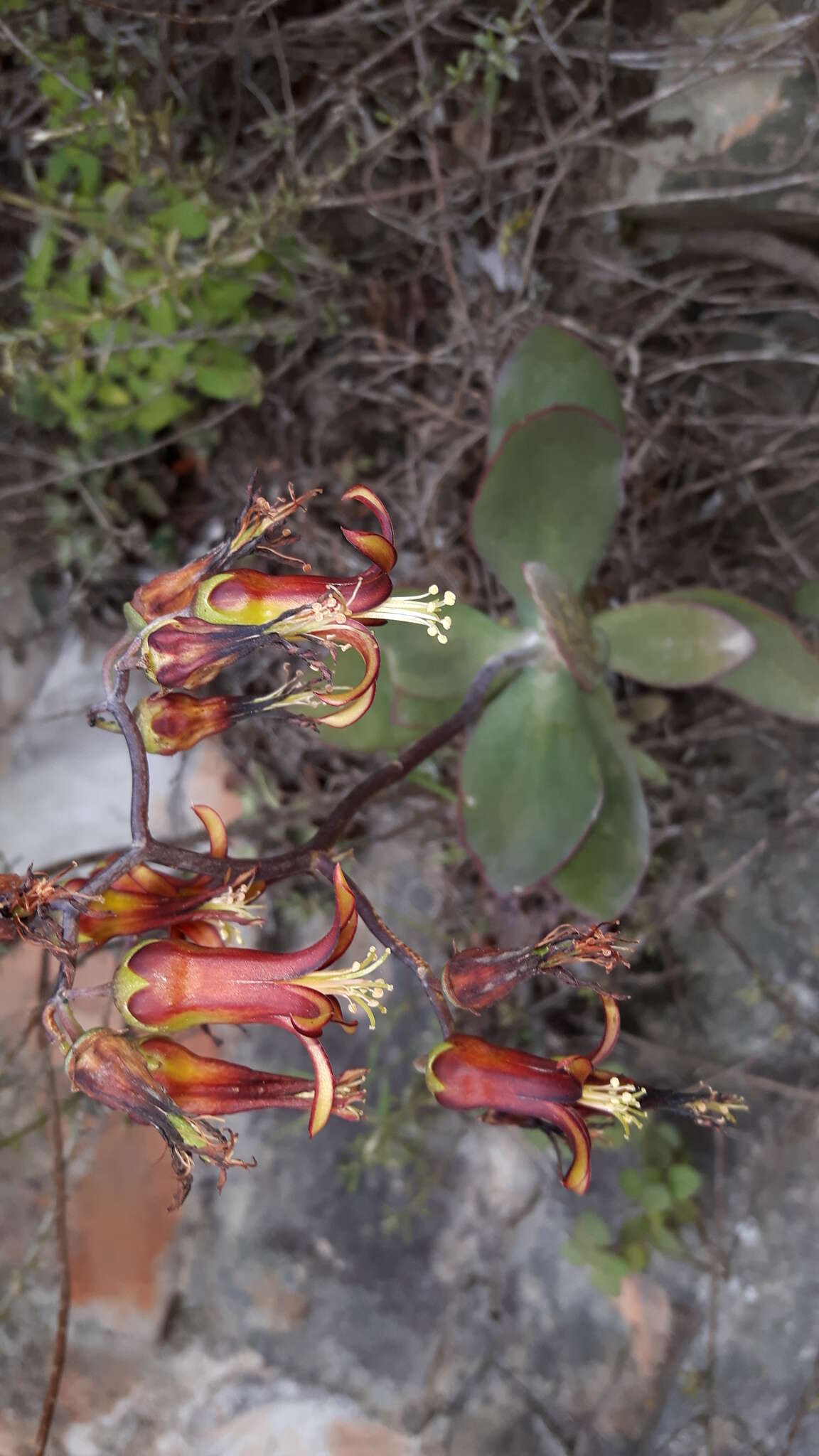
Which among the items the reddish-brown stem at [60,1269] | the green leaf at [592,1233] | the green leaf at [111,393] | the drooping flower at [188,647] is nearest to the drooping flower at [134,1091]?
the drooping flower at [188,647]

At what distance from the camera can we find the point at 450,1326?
1.43m

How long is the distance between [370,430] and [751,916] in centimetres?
93

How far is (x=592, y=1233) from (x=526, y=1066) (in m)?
0.86

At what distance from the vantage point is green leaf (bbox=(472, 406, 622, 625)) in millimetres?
1005

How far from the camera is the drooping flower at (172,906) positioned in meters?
0.69

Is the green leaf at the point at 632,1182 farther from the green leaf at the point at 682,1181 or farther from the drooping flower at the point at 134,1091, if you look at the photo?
the drooping flower at the point at 134,1091

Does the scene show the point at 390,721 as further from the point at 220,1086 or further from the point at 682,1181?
the point at 682,1181

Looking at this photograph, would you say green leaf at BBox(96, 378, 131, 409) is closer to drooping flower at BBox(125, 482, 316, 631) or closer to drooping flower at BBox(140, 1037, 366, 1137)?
drooping flower at BBox(125, 482, 316, 631)

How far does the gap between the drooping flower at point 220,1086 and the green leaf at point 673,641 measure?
1.95 feet

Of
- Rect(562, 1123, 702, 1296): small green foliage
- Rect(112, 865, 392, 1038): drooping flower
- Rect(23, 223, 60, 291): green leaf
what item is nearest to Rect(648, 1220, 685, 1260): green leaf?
Rect(562, 1123, 702, 1296): small green foliage

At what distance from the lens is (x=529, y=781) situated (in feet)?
3.39

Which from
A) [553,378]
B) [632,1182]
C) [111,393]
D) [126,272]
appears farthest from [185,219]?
[632,1182]

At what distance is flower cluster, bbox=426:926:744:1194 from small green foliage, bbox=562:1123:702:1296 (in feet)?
2.38

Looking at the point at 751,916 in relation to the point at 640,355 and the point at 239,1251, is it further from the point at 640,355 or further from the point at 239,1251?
the point at 239,1251
